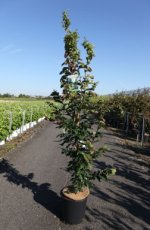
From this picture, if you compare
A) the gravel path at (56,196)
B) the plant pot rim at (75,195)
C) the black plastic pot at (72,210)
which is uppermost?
the plant pot rim at (75,195)

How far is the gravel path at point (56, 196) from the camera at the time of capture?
5816 mm

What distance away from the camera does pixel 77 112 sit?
6000mm

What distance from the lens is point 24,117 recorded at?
1922 centimetres

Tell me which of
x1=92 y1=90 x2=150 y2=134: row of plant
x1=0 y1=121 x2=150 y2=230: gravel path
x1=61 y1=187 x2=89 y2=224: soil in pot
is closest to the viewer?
x1=61 y1=187 x2=89 y2=224: soil in pot

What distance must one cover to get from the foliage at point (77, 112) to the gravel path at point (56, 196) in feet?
2.69

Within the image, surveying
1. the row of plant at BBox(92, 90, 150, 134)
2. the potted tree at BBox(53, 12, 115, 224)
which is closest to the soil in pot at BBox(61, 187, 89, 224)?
the potted tree at BBox(53, 12, 115, 224)

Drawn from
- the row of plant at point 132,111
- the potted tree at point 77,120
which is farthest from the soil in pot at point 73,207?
the row of plant at point 132,111

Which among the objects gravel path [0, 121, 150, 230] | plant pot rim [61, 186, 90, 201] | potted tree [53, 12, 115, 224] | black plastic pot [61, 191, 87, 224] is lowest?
gravel path [0, 121, 150, 230]

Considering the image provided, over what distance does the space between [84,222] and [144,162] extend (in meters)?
6.34

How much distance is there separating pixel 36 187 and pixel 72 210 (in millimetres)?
2217

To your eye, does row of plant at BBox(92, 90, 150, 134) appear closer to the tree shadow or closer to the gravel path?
the gravel path

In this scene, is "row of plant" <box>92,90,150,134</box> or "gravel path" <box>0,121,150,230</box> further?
"row of plant" <box>92,90,150,134</box>

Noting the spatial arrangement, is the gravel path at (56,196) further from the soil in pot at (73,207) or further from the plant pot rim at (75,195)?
the plant pot rim at (75,195)

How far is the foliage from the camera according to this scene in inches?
229
